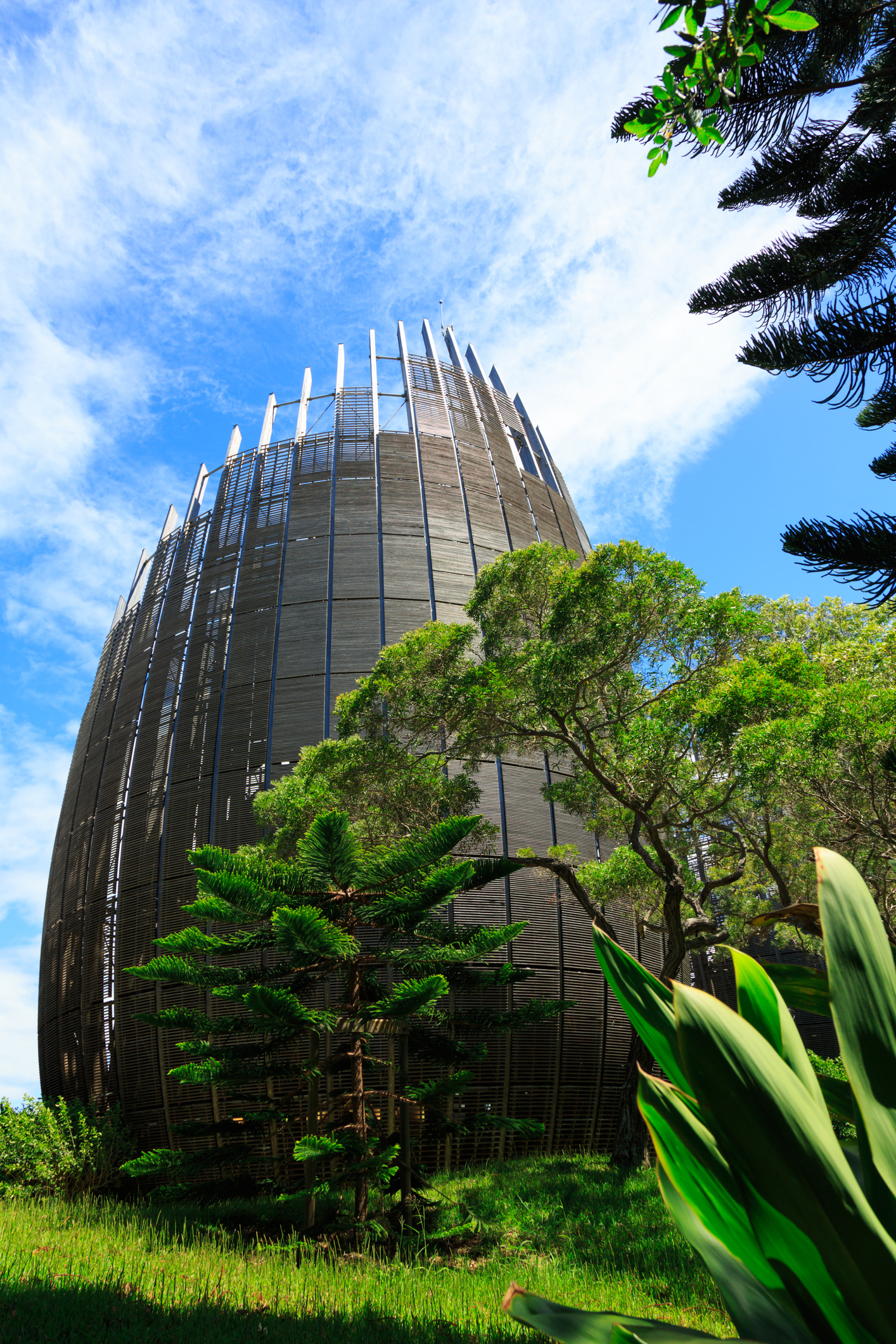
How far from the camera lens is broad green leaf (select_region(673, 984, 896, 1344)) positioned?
4.42ft

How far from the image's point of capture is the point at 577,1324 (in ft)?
4.50

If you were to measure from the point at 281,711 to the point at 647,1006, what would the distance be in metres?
14.2

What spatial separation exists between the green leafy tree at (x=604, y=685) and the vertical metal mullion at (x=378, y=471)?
12.8 feet

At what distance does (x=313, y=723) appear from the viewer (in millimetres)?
15133

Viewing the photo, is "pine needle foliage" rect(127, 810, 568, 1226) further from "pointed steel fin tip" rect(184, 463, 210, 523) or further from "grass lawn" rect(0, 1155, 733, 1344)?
"pointed steel fin tip" rect(184, 463, 210, 523)

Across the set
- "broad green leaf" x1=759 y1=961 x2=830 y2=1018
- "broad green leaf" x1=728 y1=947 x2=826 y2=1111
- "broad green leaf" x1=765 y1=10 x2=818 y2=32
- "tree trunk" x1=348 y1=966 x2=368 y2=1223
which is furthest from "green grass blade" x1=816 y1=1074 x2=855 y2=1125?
"tree trunk" x1=348 y1=966 x2=368 y2=1223

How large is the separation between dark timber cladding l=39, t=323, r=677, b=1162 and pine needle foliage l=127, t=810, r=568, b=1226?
623 cm

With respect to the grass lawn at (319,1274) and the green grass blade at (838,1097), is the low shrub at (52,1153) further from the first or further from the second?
the green grass blade at (838,1097)

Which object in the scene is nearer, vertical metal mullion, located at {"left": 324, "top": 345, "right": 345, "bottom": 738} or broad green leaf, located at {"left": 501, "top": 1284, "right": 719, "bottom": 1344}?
broad green leaf, located at {"left": 501, "top": 1284, "right": 719, "bottom": 1344}

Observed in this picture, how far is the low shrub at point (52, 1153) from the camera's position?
10891mm

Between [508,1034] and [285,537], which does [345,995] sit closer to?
[508,1034]

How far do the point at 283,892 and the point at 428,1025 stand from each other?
3.25 meters

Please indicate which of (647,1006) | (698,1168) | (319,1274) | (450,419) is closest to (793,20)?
(647,1006)

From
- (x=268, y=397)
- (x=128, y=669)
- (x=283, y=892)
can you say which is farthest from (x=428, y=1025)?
(x=268, y=397)
